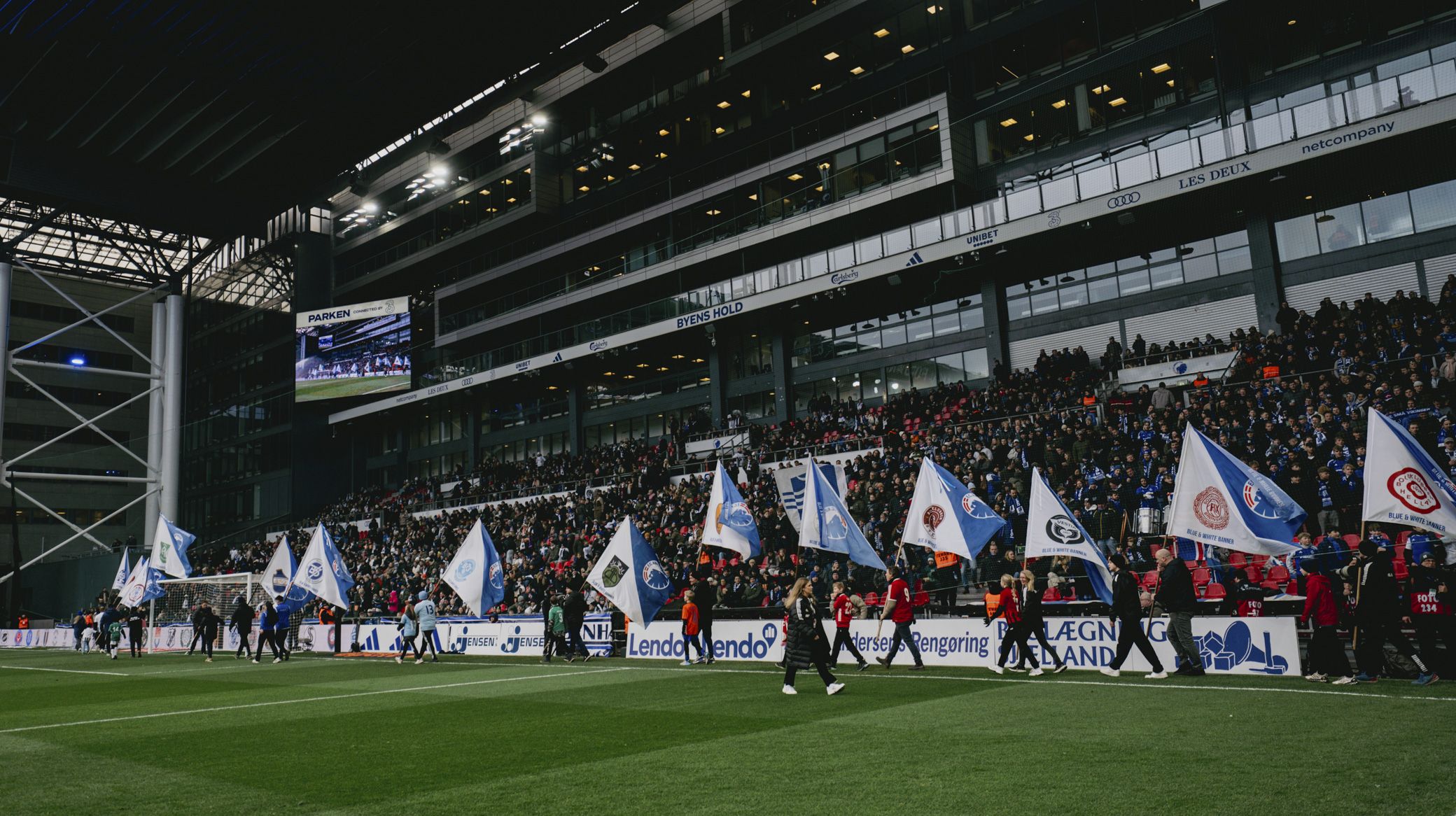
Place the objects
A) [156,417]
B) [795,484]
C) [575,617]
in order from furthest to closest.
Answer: [156,417] < [795,484] < [575,617]

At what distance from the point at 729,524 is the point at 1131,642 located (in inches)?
369

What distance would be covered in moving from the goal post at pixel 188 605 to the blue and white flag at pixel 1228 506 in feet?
105

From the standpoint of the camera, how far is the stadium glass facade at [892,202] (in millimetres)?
29469

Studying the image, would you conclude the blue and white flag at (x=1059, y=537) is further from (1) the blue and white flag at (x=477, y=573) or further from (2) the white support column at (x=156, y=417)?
(2) the white support column at (x=156, y=417)

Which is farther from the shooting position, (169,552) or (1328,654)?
(169,552)

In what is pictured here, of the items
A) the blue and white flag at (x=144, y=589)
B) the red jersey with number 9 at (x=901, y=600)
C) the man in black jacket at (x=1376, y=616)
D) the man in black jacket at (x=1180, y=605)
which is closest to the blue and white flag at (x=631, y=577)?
the red jersey with number 9 at (x=901, y=600)

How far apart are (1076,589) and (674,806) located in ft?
52.6

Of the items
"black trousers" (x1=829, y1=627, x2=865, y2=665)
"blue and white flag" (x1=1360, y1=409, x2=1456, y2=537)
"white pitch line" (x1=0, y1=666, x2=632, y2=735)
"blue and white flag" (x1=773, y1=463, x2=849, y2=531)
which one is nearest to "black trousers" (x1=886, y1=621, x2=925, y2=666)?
"black trousers" (x1=829, y1=627, x2=865, y2=665)

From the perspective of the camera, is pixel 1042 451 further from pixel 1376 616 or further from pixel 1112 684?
pixel 1376 616

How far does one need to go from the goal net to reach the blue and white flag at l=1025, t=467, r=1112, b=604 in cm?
2754

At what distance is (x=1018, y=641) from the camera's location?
16109 millimetres

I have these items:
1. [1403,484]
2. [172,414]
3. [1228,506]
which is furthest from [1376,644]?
[172,414]

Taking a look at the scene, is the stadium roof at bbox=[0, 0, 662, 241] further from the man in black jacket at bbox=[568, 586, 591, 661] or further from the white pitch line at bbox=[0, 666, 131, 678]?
the man in black jacket at bbox=[568, 586, 591, 661]

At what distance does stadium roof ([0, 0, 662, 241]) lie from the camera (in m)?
40.0
